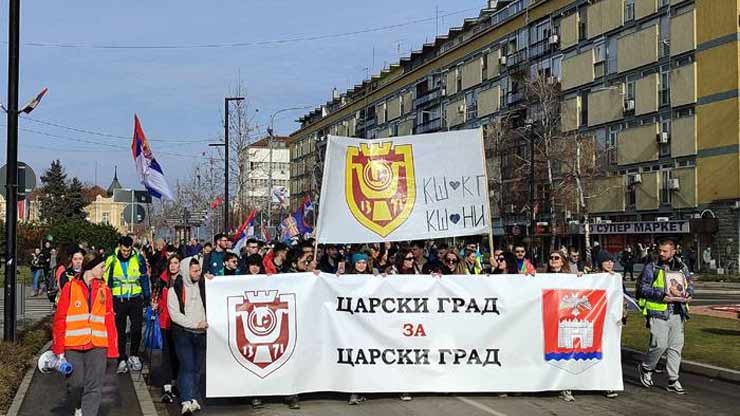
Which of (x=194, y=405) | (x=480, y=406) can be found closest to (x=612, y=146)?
(x=480, y=406)

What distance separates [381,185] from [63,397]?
15.2 feet

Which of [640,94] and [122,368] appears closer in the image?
[122,368]

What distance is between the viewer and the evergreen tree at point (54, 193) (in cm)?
9094

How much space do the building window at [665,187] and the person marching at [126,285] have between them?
1579 inches

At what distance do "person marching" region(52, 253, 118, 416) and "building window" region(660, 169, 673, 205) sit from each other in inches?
1714

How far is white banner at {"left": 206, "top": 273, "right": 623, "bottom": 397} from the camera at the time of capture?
32.8ft

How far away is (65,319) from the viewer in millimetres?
8219

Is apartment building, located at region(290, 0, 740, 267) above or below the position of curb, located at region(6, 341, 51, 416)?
above

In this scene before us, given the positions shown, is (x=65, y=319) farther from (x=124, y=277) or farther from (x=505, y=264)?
(x=505, y=264)

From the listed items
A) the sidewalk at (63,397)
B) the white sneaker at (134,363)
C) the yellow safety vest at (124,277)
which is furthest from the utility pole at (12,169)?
the white sneaker at (134,363)

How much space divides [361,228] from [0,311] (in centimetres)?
1471

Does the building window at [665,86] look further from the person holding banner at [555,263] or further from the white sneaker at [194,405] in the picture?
the white sneaker at [194,405]

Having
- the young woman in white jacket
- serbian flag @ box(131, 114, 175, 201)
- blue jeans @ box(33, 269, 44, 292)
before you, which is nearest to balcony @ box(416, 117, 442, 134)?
blue jeans @ box(33, 269, 44, 292)

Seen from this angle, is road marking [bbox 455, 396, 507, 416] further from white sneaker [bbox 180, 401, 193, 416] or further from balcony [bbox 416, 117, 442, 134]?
balcony [bbox 416, 117, 442, 134]
